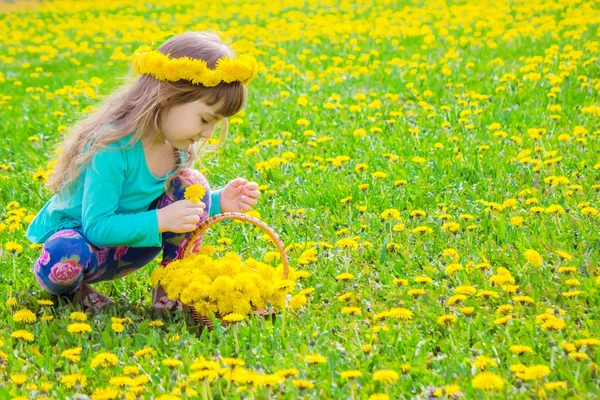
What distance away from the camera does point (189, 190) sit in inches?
113

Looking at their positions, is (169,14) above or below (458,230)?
above

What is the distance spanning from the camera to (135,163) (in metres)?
2.97

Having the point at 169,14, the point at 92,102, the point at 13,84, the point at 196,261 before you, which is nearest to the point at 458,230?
the point at 196,261

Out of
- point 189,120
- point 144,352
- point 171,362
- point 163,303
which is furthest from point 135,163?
point 171,362

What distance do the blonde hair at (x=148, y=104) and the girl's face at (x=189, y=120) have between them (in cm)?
2

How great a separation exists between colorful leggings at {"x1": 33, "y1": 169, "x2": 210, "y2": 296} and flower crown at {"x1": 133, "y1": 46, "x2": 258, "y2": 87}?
1.58 feet

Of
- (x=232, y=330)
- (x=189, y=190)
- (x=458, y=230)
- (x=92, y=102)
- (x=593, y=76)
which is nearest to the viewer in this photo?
(x=232, y=330)

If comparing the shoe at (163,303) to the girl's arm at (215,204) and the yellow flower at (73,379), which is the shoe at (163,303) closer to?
the girl's arm at (215,204)

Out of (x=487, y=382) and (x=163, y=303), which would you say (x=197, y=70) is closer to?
(x=163, y=303)

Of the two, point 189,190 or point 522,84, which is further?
point 522,84

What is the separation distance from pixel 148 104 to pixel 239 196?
0.58 metres

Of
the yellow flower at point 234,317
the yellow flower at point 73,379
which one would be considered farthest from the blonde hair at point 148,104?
the yellow flower at point 73,379

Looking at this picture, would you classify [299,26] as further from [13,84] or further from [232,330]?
[232,330]

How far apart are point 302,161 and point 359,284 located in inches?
63.7
